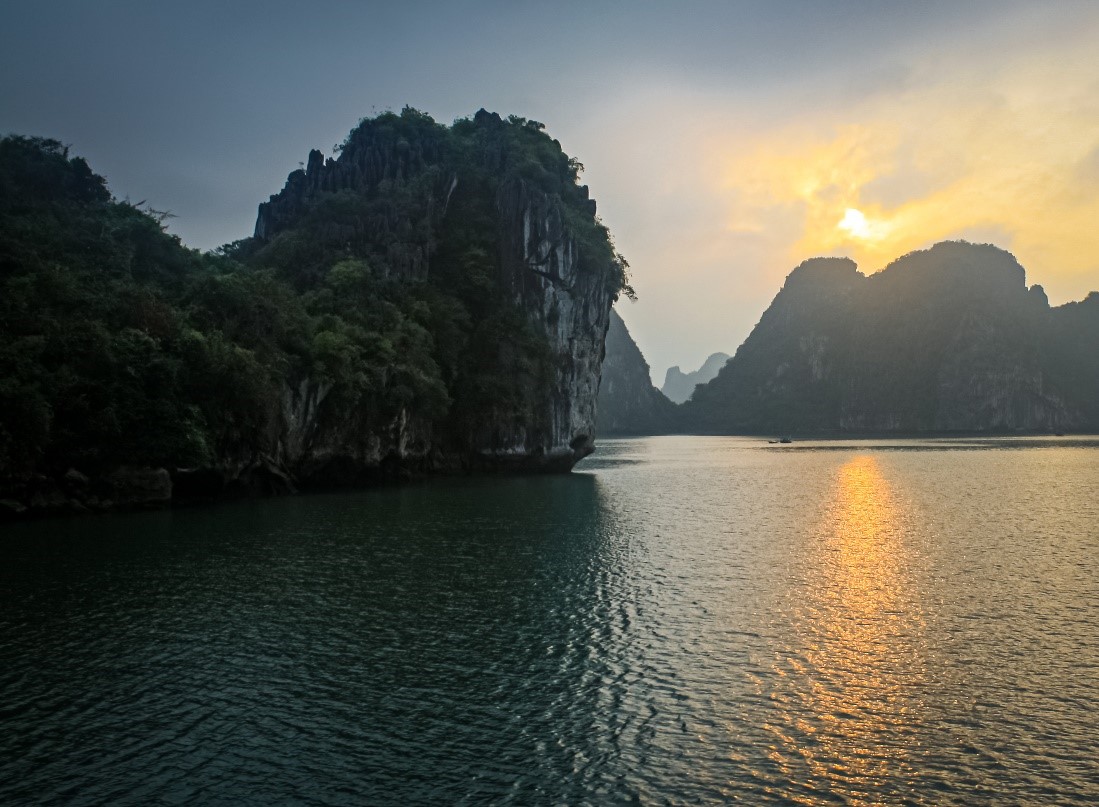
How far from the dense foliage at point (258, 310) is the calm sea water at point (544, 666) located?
650 centimetres

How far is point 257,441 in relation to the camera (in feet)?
135

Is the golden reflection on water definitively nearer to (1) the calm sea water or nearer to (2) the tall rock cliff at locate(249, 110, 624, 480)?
(1) the calm sea water

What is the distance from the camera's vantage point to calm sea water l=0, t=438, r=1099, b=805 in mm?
9883

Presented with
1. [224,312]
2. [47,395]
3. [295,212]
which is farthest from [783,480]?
[295,212]

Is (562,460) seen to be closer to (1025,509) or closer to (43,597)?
(1025,509)

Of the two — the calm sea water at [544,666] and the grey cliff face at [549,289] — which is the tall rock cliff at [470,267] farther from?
the calm sea water at [544,666]

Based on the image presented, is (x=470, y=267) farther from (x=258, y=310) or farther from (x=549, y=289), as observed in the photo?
(x=258, y=310)

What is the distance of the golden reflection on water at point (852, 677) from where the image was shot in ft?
33.3

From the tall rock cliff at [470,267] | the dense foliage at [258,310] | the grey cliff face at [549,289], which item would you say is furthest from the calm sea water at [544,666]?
the grey cliff face at [549,289]

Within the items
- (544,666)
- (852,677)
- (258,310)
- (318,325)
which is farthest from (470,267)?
(852,677)

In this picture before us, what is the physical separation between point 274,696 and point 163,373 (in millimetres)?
28125

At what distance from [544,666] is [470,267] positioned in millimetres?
51381

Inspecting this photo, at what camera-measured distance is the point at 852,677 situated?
13664mm

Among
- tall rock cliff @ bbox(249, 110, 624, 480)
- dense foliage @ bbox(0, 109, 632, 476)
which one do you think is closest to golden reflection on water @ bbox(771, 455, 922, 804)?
dense foliage @ bbox(0, 109, 632, 476)
